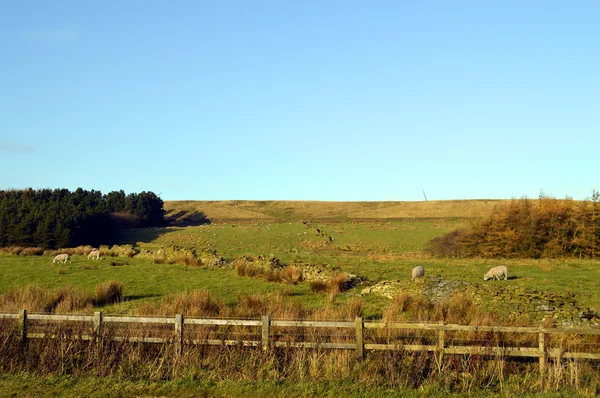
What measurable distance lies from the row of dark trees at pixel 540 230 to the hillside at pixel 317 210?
5929 cm

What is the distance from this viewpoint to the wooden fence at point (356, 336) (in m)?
11.9

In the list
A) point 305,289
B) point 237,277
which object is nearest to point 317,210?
point 237,277

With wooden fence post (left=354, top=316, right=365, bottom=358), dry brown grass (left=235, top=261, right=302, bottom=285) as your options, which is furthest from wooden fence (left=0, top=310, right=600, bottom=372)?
dry brown grass (left=235, top=261, right=302, bottom=285)

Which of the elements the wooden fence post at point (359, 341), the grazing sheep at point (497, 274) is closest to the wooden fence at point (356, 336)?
the wooden fence post at point (359, 341)

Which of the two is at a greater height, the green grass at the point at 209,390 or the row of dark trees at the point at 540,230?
the row of dark trees at the point at 540,230

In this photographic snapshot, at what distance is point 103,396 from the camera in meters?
10.2

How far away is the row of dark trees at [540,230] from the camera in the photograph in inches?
1770

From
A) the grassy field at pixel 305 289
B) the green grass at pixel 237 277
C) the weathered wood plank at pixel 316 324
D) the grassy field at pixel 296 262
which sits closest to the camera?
the grassy field at pixel 305 289

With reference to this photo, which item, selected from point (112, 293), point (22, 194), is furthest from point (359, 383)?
point (22, 194)

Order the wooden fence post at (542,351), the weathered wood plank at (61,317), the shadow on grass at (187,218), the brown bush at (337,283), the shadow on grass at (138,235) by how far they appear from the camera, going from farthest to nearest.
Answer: the shadow on grass at (187,218)
the shadow on grass at (138,235)
the brown bush at (337,283)
the weathered wood plank at (61,317)
the wooden fence post at (542,351)

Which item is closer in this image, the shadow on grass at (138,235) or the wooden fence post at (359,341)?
the wooden fence post at (359,341)

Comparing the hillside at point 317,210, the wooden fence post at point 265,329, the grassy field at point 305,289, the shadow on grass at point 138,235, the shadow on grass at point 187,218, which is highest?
the hillside at point 317,210

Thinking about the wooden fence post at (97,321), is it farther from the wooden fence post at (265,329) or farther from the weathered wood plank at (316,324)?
the weathered wood plank at (316,324)

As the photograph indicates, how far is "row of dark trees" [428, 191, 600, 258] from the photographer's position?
148 ft
